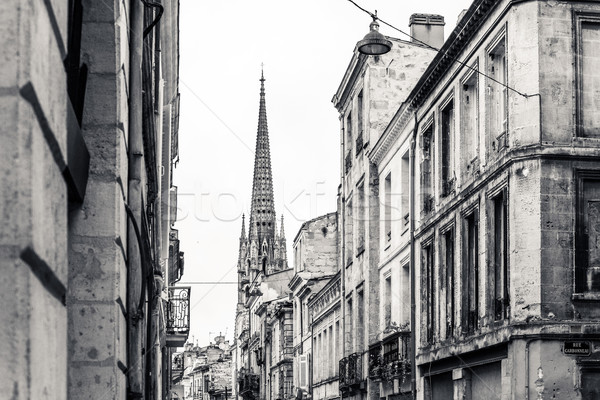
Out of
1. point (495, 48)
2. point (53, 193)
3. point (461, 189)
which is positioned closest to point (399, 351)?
point (461, 189)

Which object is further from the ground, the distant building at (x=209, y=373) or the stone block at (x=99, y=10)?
the stone block at (x=99, y=10)

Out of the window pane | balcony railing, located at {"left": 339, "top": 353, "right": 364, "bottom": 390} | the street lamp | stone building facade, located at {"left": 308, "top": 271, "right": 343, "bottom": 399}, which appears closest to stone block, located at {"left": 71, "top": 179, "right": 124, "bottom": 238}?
the window pane

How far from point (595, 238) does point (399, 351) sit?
1101 centimetres

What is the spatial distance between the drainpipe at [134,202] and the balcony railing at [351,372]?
25.8 metres

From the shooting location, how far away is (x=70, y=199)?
17.6ft

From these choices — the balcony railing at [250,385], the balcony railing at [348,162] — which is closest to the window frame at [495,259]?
the balcony railing at [348,162]

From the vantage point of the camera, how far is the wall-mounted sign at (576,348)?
17.1 meters

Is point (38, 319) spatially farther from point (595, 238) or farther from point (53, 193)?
point (595, 238)

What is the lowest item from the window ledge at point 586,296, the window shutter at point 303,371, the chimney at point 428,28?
the window shutter at point 303,371

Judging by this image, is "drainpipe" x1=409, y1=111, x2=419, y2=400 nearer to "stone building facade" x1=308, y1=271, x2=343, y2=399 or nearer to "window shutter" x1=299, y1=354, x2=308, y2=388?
"stone building facade" x1=308, y1=271, x2=343, y2=399

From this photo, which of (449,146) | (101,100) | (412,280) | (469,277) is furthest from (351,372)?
(101,100)

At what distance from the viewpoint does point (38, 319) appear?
10.5ft

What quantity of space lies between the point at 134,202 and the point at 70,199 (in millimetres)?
2807

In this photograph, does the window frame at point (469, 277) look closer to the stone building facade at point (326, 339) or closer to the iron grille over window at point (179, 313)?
the iron grille over window at point (179, 313)
